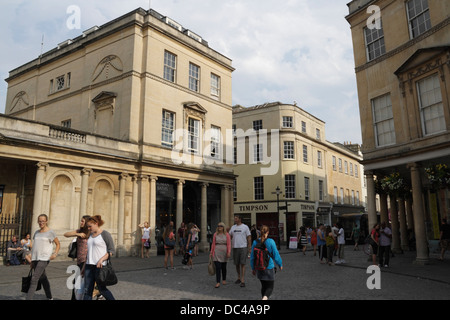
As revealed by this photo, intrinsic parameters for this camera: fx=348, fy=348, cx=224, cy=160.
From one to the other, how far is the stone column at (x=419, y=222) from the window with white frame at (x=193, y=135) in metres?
13.4

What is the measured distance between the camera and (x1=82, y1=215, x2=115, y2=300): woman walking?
20.6 feet

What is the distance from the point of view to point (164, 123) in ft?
71.5

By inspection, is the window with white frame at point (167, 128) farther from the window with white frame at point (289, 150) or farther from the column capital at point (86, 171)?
the window with white frame at point (289, 150)

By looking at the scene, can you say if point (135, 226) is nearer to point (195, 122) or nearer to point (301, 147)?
point (195, 122)

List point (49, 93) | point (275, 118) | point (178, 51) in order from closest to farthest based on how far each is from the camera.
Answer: point (178, 51)
point (49, 93)
point (275, 118)

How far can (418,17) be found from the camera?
580 inches

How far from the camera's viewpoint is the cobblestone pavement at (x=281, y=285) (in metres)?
8.00

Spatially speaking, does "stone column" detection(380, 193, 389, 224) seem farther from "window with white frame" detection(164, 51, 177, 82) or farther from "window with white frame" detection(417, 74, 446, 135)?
"window with white frame" detection(164, 51, 177, 82)

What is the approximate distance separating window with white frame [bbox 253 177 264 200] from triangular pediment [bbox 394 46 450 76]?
76.0 feet

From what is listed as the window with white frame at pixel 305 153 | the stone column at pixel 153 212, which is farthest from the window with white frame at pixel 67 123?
the window with white frame at pixel 305 153

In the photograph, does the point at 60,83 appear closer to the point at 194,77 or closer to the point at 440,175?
the point at 194,77

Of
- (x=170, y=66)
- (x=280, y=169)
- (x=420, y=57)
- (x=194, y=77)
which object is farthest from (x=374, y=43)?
(x=280, y=169)
